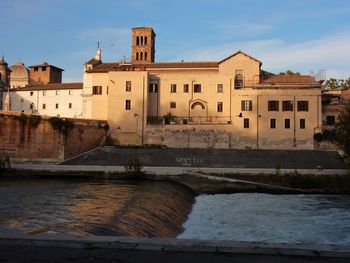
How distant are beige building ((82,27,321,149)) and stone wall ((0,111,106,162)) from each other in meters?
7.37

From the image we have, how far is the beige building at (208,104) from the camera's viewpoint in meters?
44.8

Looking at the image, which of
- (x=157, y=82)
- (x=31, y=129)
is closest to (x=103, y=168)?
(x=31, y=129)

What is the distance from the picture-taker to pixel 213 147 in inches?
1761

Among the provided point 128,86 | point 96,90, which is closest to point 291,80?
point 128,86

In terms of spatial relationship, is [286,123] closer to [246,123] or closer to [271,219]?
[246,123]

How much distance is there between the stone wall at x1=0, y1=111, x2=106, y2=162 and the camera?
39.1m

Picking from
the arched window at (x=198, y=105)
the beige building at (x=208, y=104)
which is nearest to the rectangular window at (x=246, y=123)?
the beige building at (x=208, y=104)

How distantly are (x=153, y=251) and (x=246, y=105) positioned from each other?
132 feet

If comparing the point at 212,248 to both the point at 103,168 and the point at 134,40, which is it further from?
the point at 134,40

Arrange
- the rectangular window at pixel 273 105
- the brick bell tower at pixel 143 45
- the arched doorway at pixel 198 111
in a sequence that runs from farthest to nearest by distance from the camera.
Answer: the brick bell tower at pixel 143 45 → the arched doorway at pixel 198 111 → the rectangular window at pixel 273 105

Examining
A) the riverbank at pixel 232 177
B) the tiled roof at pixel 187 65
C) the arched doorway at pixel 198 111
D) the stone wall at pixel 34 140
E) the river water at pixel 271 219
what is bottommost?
the river water at pixel 271 219

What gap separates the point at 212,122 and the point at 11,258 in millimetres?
41149

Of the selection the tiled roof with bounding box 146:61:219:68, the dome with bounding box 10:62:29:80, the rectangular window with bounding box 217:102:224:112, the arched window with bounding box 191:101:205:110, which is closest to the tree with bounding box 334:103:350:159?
the rectangular window with bounding box 217:102:224:112

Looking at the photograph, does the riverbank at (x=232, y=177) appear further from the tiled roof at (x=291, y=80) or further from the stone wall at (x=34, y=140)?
the tiled roof at (x=291, y=80)
